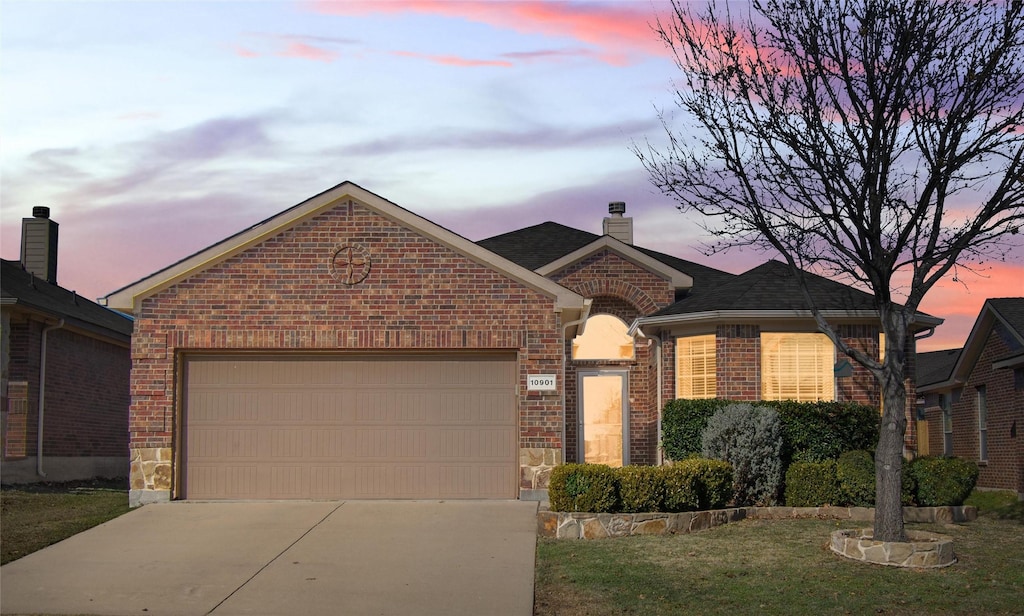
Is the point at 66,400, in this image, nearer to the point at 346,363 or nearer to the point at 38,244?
the point at 38,244

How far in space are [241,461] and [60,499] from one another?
11.8 ft

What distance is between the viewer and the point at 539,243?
2719 centimetres

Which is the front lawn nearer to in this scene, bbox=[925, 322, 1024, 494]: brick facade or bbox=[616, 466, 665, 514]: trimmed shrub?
bbox=[616, 466, 665, 514]: trimmed shrub

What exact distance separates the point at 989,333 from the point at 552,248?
11.0 m

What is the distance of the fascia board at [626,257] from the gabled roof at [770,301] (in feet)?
5.64

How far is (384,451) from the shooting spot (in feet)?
56.2

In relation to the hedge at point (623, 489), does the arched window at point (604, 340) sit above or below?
above

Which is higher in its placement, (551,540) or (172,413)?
(172,413)

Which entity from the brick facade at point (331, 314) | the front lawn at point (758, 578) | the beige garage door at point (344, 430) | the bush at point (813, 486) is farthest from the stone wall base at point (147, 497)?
the bush at point (813, 486)

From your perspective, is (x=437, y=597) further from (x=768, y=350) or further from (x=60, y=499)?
(x=768, y=350)

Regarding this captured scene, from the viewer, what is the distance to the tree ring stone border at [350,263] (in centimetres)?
1714

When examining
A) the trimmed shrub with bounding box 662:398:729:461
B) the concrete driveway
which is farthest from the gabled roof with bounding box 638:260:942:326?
the concrete driveway

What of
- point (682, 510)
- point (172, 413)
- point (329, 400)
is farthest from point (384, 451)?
point (682, 510)

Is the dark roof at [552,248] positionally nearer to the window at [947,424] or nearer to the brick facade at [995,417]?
the brick facade at [995,417]
